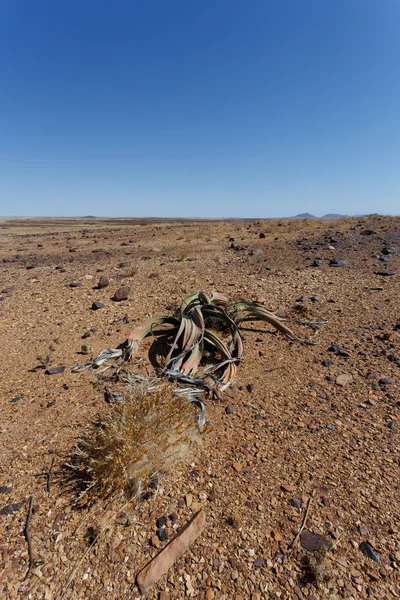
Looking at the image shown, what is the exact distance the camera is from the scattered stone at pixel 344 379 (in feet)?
11.9

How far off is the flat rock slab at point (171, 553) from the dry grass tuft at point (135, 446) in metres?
0.41

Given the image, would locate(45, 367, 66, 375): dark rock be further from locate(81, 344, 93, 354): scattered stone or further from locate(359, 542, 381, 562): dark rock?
locate(359, 542, 381, 562): dark rock

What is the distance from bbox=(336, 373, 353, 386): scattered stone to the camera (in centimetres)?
363

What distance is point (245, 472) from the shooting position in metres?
2.55

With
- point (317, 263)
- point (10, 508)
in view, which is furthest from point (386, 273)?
point (10, 508)

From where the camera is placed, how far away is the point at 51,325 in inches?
210

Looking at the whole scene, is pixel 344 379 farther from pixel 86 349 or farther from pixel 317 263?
pixel 317 263

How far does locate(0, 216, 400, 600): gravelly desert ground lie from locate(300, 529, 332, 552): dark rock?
2cm

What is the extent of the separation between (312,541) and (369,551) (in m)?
0.34

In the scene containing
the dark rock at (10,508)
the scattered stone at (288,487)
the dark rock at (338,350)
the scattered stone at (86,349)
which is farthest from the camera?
the scattered stone at (86,349)

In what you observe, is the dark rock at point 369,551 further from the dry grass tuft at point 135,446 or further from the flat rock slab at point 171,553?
the dry grass tuft at point 135,446

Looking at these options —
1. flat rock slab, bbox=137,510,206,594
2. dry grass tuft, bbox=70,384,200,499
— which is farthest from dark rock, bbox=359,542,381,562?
dry grass tuft, bbox=70,384,200,499

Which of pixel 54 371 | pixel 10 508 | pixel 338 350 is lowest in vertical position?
pixel 10 508

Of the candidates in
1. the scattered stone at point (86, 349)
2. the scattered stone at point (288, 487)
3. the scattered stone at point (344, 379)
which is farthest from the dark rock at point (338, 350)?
the scattered stone at point (86, 349)
